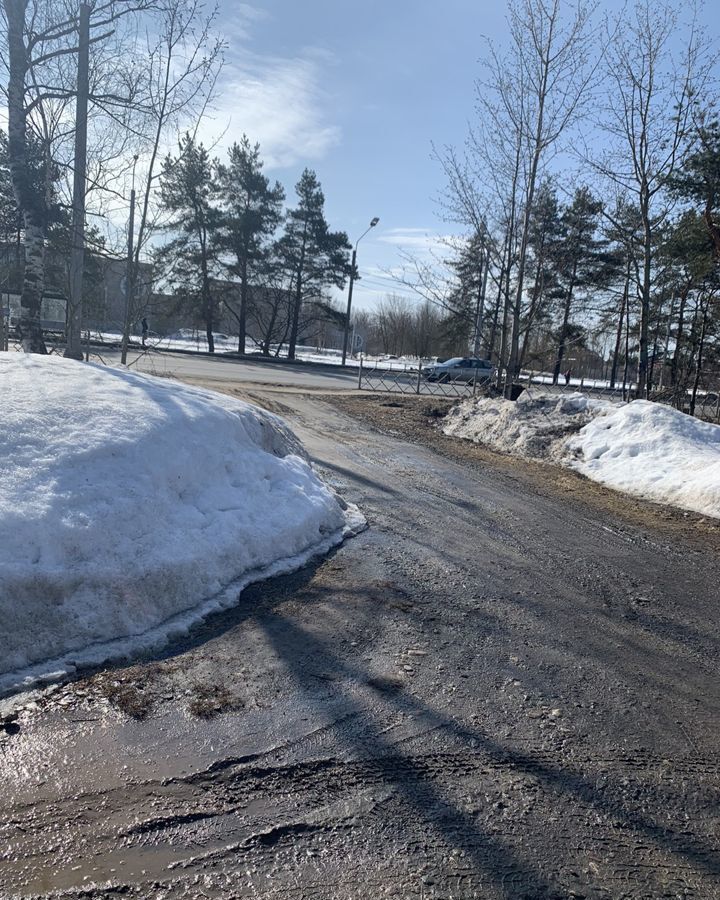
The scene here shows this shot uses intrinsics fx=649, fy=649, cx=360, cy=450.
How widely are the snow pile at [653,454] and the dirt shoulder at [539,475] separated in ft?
1.14

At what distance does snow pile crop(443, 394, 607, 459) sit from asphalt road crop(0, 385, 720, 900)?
8507 millimetres

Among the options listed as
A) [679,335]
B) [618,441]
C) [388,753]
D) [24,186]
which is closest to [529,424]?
[618,441]

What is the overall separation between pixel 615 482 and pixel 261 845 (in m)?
9.84

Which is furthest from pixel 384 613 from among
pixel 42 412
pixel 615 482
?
pixel 615 482

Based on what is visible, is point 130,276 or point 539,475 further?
point 130,276

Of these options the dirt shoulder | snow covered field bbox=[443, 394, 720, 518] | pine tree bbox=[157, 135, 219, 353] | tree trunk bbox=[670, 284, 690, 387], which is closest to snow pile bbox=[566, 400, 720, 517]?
snow covered field bbox=[443, 394, 720, 518]

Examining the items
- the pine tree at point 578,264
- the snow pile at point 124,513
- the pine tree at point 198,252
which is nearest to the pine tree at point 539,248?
the pine tree at point 578,264

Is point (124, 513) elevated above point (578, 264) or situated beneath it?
situated beneath

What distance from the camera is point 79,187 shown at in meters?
11.0

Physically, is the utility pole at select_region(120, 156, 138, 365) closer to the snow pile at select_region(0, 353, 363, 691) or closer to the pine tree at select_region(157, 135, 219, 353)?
the snow pile at select_region(0, 353, 363, 691)

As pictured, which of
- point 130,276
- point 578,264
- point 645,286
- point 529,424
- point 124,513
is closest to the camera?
point 124,513

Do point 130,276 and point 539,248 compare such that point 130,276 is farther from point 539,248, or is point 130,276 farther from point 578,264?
point 578,264

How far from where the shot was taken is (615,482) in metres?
11.0

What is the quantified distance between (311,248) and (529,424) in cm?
3359
